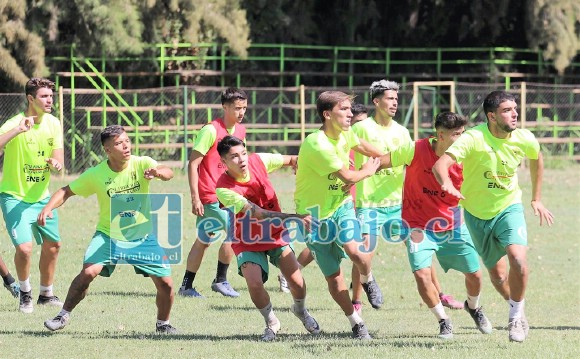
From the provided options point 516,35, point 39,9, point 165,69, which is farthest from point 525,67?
point 39,9

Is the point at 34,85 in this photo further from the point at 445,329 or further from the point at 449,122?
the point at 445,329

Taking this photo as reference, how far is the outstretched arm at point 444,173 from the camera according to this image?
8781mm

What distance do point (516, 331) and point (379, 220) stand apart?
2565 mm

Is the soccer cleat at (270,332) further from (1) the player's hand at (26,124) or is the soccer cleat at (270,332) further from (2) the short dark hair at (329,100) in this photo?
(1) the player's hand at (26,124)

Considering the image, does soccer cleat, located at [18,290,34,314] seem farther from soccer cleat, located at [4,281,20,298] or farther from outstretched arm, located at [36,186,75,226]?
outstretched arm, located at [36,186,75,226]

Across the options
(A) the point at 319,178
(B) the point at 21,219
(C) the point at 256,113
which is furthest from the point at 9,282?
(C) the point at 256,113

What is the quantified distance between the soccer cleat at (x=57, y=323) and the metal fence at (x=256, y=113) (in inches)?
613

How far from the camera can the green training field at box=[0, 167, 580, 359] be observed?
8922 mm

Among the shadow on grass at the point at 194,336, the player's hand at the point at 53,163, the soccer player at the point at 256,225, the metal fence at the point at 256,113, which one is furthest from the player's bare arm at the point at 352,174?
the metal fence at the point at 256,113

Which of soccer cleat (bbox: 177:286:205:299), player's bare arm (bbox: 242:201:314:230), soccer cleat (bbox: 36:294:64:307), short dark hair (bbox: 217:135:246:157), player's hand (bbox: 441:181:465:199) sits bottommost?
soccer cleat (bbox: 177:286:205:299)

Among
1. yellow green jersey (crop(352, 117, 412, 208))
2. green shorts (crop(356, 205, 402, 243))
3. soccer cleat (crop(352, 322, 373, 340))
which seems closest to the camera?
soccer cleat (crop(352, 322, 373, 340))

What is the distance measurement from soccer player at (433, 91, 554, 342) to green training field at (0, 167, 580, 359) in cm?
60

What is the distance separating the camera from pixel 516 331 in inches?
360

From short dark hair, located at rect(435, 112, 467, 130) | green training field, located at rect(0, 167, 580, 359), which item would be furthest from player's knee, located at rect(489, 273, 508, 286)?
short dark hair, located at rect(435, 112, 467, 130)
